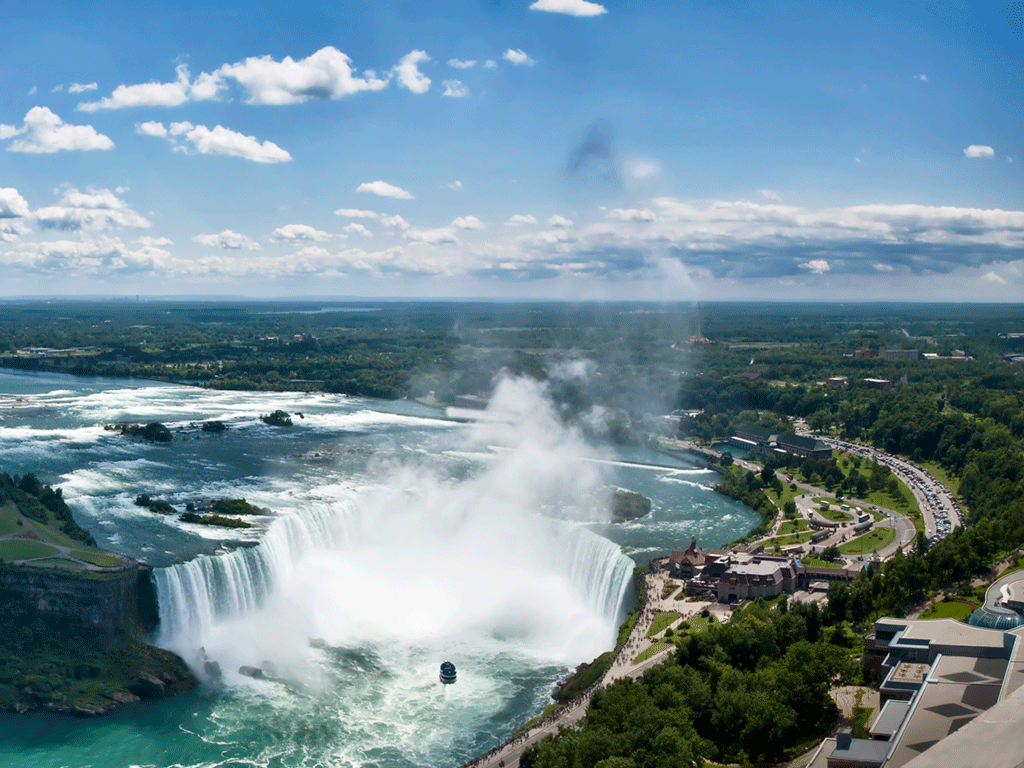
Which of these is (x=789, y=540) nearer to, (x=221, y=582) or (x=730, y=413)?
(x=221, y=582)

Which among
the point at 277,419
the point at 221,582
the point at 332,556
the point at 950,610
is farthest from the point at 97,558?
the point at 277,419

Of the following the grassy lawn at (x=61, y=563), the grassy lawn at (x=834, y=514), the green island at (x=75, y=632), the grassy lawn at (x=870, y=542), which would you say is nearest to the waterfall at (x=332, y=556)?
the green island at (x=75, y=632)

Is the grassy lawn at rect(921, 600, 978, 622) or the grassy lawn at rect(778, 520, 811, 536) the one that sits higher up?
the grassy lawn at rect(921, 600, 978, 622)

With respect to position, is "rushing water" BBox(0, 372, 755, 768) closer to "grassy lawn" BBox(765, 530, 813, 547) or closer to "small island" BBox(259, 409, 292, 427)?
"grassy lawn" BBox(765, 530, 813, 547)

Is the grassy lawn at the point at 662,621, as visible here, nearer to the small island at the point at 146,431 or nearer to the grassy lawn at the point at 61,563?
the grassy lawn at the point at 61,563

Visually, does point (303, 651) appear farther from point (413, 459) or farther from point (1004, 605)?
point (413, 459)

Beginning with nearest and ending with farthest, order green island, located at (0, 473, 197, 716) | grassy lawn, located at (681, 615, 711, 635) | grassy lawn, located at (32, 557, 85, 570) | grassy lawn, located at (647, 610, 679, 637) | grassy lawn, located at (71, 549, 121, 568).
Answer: green island, located at (0, 473, 197, 716) → grassy lawn, located at (32, 557, 85, 570) → grassy lawn, located at (71, 549, 121, 568) → grassy lawn, located at (681, 615, 711, 635) → grassy lawn, located at (647, 610, 679, 637)

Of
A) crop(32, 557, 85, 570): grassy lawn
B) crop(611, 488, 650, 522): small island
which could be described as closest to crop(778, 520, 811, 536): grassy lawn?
crop(611, 488, 650, 522): small island
